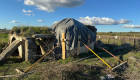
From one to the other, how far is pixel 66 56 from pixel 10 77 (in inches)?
187

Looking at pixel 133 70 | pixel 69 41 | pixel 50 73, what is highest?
pixel 69 41

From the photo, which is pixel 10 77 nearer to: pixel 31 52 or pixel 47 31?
pixel 31 52

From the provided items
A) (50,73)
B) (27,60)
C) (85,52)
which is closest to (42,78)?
(50,73)

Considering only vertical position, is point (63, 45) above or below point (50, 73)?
above

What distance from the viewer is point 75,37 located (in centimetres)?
967

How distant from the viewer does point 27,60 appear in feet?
27.8

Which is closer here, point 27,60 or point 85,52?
point 27,60

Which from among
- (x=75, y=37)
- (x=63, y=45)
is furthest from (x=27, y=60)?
(x=75, y=37)

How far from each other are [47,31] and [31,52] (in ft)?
8.64

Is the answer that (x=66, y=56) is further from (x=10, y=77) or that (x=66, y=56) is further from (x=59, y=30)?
(x=10, y=77)

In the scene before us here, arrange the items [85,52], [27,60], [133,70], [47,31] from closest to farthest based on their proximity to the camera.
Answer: [133,70] < [27,60] < [47,31] < [85,52]

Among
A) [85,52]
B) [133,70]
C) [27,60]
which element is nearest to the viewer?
[133,70]

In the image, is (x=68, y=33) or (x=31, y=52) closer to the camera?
(x=31, y=52)

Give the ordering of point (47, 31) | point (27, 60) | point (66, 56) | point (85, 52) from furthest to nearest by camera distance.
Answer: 1. point (85, 52)
2. point (47, 31)
3. point (66, 56)
4. point (27, 60)
